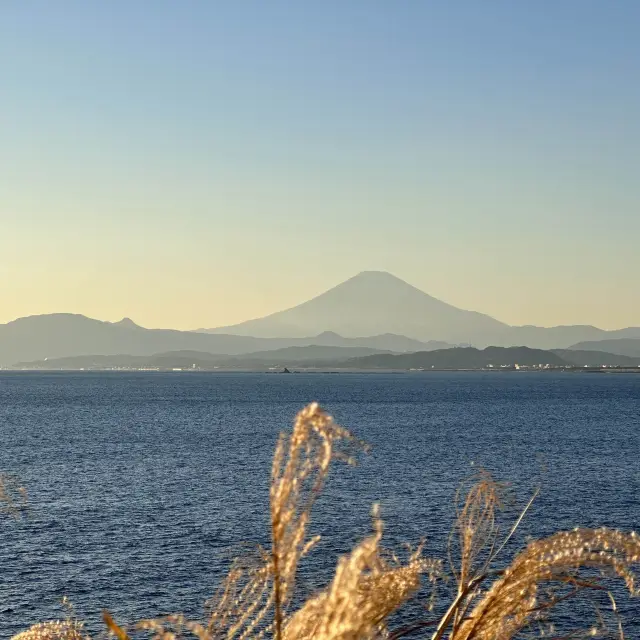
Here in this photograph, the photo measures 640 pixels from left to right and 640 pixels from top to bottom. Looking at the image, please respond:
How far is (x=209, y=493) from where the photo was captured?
222ft

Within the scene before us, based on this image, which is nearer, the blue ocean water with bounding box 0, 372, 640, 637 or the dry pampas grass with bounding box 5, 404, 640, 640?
the dry pampas grass with bounding box 5, 404, 640, 640

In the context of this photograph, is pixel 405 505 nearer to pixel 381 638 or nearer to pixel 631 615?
pixel 631 615

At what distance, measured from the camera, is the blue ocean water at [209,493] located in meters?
40.8

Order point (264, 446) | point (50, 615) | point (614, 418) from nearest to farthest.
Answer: point (50, 615) → point (264, 446) → point (614, 418)

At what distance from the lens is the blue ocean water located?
40.8 meters

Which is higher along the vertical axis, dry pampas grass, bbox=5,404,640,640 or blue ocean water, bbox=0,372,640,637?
dry pampas grass, bbox=5,404,640,640

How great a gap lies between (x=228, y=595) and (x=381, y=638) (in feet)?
3.79

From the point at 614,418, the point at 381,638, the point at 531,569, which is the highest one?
the point at 531,569

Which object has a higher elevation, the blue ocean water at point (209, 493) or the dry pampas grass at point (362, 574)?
the dry pampas grass at point (362, 574)

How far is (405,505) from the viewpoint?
61.1m

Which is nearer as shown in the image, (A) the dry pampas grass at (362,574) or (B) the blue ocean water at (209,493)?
(A) the dry pampas grass at (362,574)

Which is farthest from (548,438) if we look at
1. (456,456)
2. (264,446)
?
(264,446)

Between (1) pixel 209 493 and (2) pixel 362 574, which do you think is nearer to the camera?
(2) pixel 362 574

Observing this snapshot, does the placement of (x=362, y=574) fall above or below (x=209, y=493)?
above
